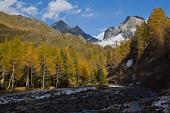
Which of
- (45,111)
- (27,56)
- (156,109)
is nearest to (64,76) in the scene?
(27,56)

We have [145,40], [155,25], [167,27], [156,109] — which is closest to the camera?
[156,109]

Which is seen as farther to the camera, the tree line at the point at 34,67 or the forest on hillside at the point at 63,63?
the tree line at the point at 34,67

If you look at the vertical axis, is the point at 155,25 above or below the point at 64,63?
above

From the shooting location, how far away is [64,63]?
121 metres

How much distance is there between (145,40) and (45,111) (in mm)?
77874

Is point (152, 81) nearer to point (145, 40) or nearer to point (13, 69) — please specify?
point (13, 69)

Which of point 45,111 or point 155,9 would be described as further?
point 155,9

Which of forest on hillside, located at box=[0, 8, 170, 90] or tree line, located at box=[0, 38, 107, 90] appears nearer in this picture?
forest on hillside, located at box=[0, 8, 170, 90]

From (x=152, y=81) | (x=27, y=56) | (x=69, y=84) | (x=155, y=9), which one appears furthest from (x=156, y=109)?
(x=69, y=84)

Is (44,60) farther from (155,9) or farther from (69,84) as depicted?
(155,9)

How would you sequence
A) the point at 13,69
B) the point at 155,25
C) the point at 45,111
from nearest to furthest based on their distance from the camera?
1. the point at 45,111
2. the point at 13,69
3. the point at 155,25

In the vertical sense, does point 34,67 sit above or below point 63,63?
below

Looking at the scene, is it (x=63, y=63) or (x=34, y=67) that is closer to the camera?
(x=34, y=67)

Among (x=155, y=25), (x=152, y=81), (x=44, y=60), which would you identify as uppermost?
(x=155, y=25)
